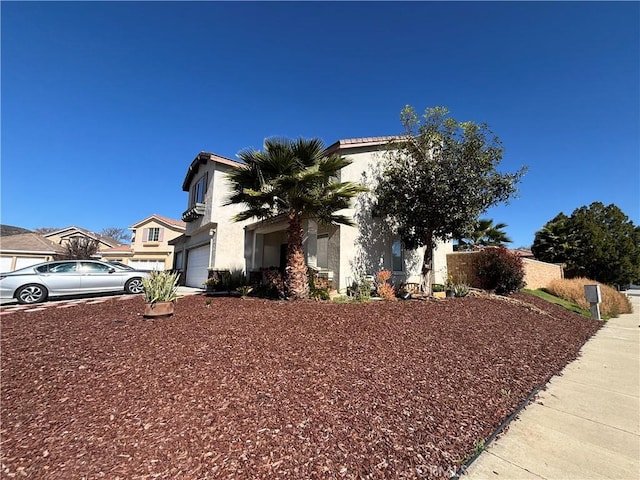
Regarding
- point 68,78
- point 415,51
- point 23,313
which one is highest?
point 415,51

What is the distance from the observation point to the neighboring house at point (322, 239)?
37.3 ft

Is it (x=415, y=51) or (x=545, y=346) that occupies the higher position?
(x=415, y=51)

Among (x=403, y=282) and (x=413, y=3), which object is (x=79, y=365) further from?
(x=413, y=3)

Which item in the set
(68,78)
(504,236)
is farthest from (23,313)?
(504,236)

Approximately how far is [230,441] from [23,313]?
7803mm

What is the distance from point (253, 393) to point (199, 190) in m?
17.6

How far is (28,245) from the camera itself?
2753cm

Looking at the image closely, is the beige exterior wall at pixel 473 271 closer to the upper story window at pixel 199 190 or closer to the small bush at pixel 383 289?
the small bush at pixel 383 289

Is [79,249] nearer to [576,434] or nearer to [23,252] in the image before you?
[23,252]

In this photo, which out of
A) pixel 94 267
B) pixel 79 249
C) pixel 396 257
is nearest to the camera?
pixel 94 267

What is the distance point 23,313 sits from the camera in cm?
690

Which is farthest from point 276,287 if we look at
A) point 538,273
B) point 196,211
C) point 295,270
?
point 538,273

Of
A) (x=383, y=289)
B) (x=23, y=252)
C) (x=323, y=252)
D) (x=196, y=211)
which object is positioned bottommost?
(x=383, y=289)

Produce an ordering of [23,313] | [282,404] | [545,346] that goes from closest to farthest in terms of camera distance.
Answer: [282,404] → [545,346] → [23,313]
